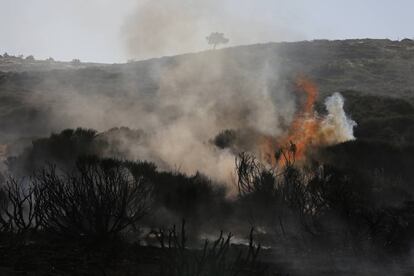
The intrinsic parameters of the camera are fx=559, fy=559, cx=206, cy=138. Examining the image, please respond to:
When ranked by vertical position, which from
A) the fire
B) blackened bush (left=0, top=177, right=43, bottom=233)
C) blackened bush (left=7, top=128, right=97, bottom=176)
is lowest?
blackened bush (left=0, top=177, right=43, bottom=233)

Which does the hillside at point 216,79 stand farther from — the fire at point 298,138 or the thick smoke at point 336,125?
the fire at point 298,138

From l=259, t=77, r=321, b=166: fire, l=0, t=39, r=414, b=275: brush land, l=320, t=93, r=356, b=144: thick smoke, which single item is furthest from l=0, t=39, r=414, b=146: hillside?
l=259, t=77, r=321, b=166: fire

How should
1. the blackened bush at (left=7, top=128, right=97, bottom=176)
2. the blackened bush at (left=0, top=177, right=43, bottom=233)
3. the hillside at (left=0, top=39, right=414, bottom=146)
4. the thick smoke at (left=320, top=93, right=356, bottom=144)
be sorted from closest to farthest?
the blackened bush at (left=0, top=177, right=43, bottom=233) → the blackened bush at (left=7, top=128, right=97, bottom=176) → the thick smoke at (left=320, top=93, right=356, bottom=144) → the hillside at (left=0, top=39, right=414, bottom=146)

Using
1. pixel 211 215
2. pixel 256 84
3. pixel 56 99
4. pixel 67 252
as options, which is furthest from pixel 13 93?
pixel 67 252

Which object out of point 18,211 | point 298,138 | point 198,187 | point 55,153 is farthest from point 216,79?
point 18,211

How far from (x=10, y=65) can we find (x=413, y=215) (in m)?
81.5

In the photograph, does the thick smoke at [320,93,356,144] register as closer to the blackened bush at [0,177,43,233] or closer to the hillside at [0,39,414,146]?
the hillside at [0,39,414,146]

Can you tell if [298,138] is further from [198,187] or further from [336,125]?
[198,187]

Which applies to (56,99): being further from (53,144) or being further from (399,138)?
(399,138)

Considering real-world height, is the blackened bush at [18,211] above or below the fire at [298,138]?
below

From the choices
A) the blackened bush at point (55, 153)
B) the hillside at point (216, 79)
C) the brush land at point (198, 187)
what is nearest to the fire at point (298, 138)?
the brush land at point (198, 187)

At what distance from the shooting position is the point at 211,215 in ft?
81.0

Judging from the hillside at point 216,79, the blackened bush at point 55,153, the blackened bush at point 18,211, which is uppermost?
the hillside at point 216,79

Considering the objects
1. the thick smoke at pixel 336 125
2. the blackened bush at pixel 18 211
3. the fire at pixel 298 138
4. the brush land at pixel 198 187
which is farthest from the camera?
the thick smoke at pixel 336 125
